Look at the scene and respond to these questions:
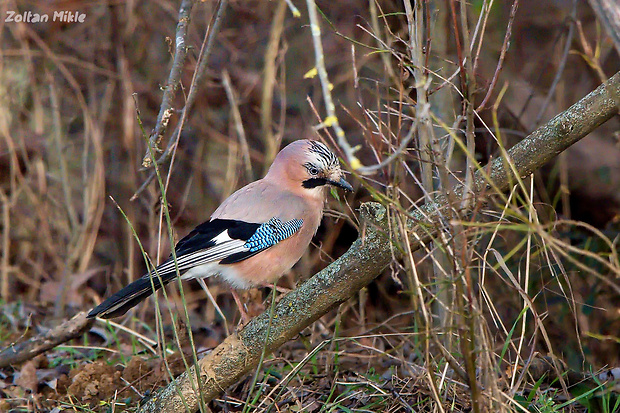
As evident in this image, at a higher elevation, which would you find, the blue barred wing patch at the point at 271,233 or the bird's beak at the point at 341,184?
the bird's beak at the point at 341,184

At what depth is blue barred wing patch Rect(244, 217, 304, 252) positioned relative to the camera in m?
3.71

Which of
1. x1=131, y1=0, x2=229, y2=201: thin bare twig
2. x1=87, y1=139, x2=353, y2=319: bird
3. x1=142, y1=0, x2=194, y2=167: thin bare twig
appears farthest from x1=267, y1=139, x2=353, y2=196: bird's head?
x1=142, y1=0, x2=194, y2=167: thin bare twig

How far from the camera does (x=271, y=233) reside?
12.3 feet

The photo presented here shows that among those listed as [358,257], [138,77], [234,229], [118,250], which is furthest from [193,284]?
[358,257]

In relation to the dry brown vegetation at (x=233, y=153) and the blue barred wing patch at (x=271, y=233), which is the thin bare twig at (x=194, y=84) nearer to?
the blue barred wing patch at (x=271, y=233)

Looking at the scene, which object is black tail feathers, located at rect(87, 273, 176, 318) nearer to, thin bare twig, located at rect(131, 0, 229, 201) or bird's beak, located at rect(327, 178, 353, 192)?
thin bare twig, located at rect(131, 0, 229, 201)

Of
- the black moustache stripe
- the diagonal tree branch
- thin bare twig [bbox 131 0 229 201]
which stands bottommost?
the diagonal tree branch

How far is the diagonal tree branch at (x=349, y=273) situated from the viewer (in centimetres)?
256

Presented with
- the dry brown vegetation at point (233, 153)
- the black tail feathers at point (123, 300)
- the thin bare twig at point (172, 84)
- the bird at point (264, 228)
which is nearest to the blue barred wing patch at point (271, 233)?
the bird at point (264, 228)

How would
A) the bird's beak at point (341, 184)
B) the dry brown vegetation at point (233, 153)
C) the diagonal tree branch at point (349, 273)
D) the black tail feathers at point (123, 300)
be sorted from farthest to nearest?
1. the dry brown vegetation at point (233, 153)
2. the bird's beak at point (341, 184)
3. the black tail feathers at point (123, 300)
4. the diagonal tree branch at point (349, 273)

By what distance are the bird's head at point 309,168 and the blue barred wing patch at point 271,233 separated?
0.26 metres

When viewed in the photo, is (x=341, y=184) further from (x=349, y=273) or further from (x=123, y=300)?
(x=123, y=300)

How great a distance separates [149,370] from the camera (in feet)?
11.9

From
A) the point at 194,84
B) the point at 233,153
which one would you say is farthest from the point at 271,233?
the point at 233,153
